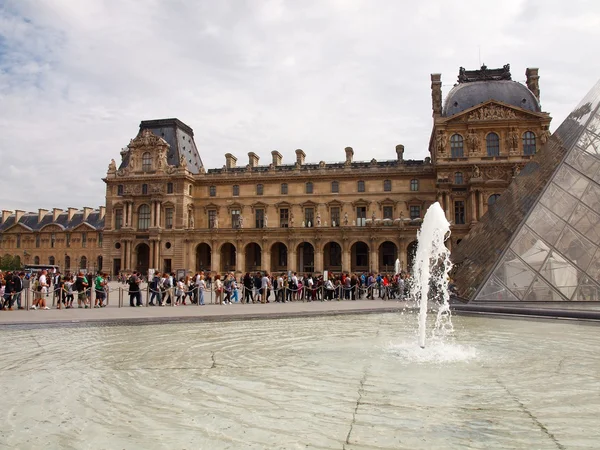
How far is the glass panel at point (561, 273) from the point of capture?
13.6 m

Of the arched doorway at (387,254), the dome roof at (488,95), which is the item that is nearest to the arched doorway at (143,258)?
the arched doorway at (387,254)

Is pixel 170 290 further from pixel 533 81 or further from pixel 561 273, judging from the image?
pixel 533 81

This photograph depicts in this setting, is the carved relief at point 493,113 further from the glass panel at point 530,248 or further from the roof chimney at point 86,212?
the roof chimney at point 86,212

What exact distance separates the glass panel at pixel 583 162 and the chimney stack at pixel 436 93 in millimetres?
27258

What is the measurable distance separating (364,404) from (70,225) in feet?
245

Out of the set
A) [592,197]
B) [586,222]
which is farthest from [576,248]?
[592,197]

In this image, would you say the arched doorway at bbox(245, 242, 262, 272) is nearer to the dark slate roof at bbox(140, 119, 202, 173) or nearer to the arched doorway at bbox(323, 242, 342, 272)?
the arched doorway at bbox(323, 242, 342, 272)

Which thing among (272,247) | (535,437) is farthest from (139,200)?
(535,437)

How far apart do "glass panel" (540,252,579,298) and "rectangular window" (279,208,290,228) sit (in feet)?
111

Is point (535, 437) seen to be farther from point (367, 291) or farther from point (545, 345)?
point (367, 291)

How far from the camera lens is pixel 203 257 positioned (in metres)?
49.2

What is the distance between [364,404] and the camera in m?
4.90

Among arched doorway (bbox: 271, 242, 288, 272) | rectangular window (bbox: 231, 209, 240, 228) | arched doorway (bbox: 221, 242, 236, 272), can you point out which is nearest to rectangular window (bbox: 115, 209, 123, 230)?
arched doorway (bbox: 221, 242, 236, 272)

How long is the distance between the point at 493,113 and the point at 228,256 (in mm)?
26722
